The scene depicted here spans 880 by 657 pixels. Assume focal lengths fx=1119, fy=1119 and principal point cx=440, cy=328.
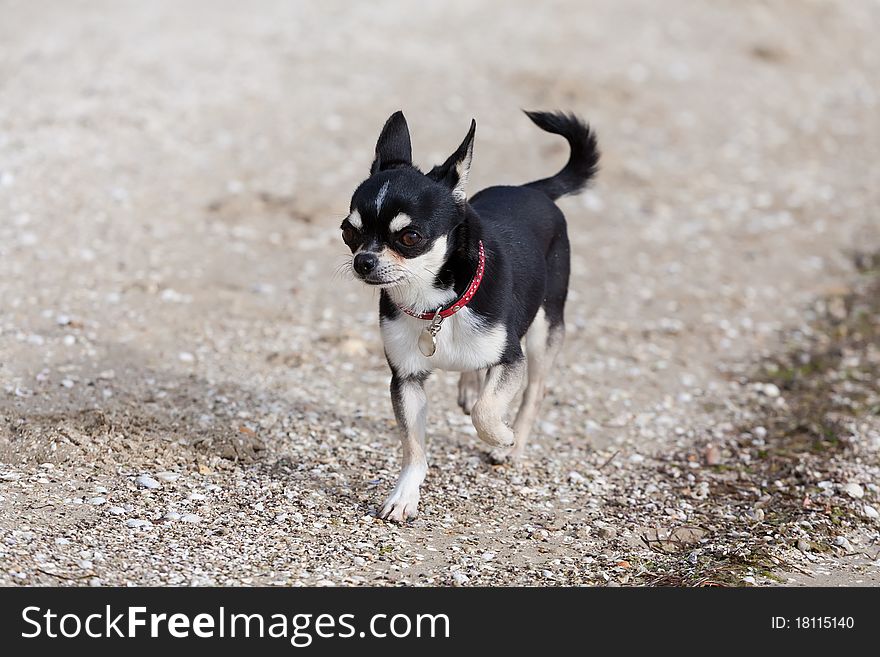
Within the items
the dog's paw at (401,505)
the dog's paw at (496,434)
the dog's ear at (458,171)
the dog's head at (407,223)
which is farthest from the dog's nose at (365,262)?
the dog's paw at (401,505)

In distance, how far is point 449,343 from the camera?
5.25 m

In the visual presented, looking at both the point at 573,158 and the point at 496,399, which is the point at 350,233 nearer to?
the point at 496,399

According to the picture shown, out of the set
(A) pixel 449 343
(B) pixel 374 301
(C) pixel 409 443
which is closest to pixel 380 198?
(A) pixel 449 343

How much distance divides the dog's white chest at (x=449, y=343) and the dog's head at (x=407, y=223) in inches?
8.2

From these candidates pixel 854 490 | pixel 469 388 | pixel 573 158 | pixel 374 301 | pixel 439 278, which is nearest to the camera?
pixel 439 278

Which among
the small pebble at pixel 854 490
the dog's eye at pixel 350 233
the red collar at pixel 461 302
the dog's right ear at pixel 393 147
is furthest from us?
the small pebble at pixel 854 490

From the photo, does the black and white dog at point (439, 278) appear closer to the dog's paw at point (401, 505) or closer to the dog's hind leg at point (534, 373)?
the dog's paw at point (401, 505)

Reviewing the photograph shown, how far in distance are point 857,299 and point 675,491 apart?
4.11m

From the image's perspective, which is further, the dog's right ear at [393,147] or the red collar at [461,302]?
the dog's right ear at [393,147]

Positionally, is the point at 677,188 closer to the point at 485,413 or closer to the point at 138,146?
the point at 138,146

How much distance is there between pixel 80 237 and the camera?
30.0ft

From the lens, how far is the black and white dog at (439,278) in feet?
16.2

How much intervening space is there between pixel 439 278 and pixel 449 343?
32cm
